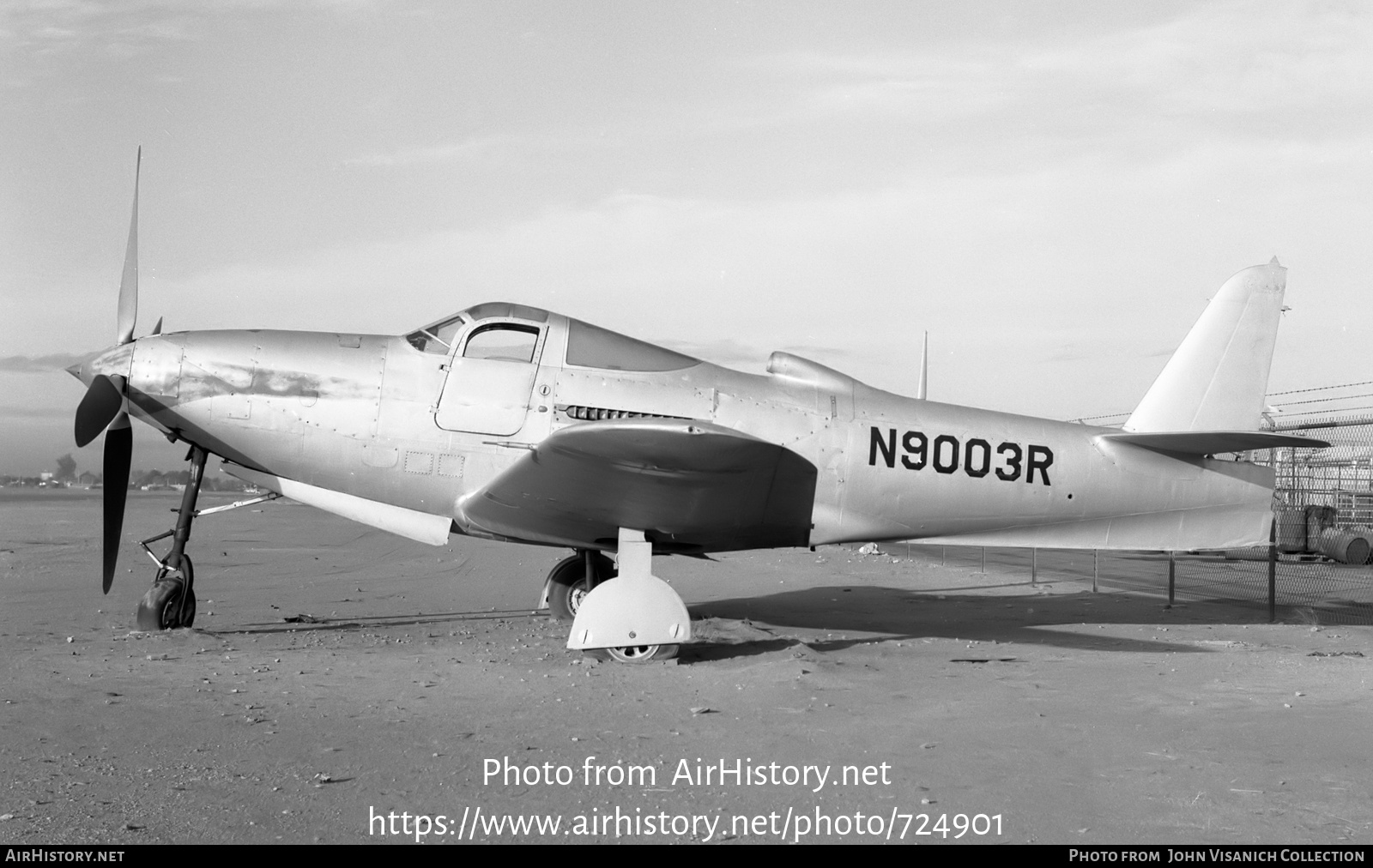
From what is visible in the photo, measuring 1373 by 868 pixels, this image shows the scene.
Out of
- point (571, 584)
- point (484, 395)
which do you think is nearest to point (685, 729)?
point (484, 395)

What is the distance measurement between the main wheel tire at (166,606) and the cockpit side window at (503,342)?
10.0 feet

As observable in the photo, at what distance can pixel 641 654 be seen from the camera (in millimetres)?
7598

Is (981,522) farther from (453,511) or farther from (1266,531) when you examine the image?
(453,511)

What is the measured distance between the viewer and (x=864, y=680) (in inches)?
277

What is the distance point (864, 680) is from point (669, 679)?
1.34m

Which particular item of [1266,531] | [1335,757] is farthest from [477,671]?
[1266,531]

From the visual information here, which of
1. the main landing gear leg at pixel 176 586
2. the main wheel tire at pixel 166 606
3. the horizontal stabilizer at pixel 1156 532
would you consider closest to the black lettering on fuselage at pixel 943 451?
the horizontal stabilizer at pixel 1156 532

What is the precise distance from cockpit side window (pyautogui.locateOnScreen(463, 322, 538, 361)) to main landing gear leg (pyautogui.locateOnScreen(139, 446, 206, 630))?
2.57 meters

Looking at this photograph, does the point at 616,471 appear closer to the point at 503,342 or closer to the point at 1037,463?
the point at 503,342

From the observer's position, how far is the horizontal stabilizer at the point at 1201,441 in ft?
28.6

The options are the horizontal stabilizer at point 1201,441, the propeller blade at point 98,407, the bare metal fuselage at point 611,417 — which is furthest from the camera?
the horizontal stabilizer at point 1201,441

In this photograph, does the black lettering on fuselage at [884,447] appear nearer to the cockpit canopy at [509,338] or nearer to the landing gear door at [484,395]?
the cockpit canopy at [509,338]

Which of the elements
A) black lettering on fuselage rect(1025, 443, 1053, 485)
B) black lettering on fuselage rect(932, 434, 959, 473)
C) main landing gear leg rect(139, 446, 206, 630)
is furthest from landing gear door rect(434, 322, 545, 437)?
black lettering on fuselage rect(1025, 443, 1053, 485)

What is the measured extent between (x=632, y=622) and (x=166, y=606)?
3.93m
